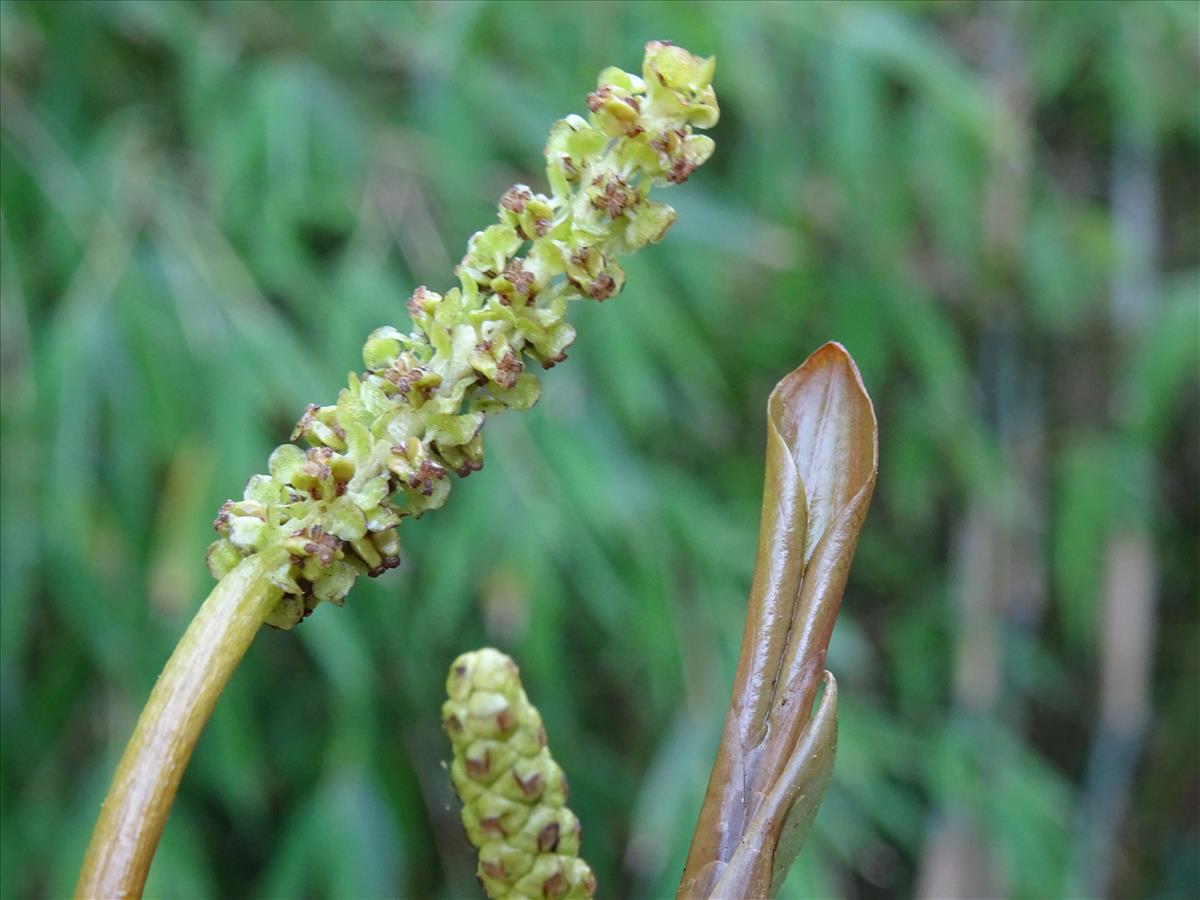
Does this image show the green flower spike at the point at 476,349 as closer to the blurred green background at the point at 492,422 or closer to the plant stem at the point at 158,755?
the plant stem at the point at 158,755

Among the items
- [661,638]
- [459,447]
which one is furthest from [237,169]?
[459,447]

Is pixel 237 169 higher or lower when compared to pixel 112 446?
higher

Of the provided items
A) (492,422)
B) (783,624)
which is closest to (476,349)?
(783,624)

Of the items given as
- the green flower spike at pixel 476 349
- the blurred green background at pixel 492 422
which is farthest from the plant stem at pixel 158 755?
the blurred green background at pixel 492 422

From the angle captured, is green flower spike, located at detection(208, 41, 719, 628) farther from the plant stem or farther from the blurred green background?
the blurred green background

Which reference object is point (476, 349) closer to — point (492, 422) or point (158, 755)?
point (158, 755)

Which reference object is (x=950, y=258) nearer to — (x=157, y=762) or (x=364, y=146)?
(x=364, y=146)

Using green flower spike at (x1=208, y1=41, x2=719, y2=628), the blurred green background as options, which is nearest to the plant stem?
green flower spike at (x1=208, y1=41, x2=719, y2=628)
